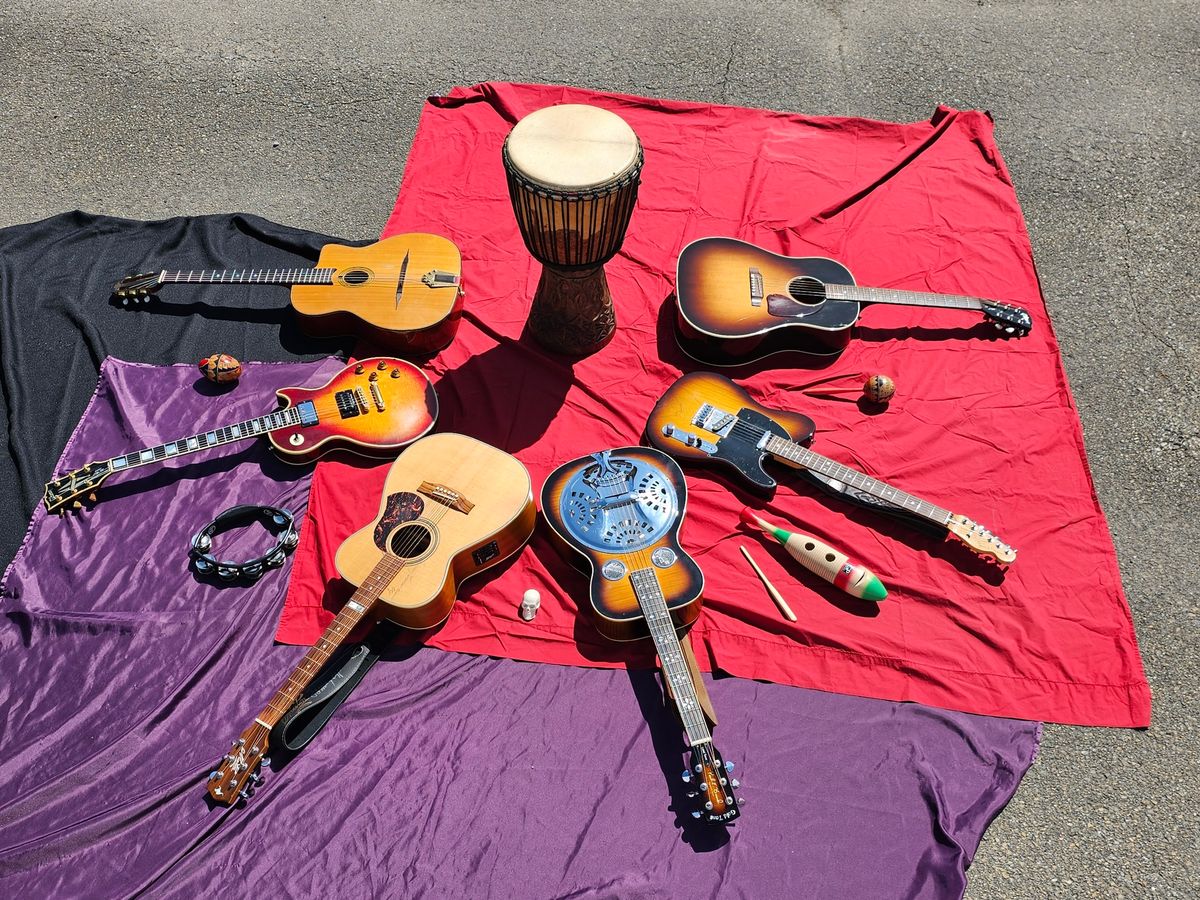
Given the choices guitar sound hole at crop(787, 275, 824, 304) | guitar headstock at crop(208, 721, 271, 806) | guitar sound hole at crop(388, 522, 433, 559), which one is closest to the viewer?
guitar headstock at crop(208, 721, 271, 806)

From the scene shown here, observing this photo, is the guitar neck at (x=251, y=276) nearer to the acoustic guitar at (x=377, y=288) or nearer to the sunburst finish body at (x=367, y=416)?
the acoustic guitar at (x=377, y=288)

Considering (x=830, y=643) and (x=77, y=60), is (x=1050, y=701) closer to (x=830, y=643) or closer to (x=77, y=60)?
(x=830, y=643)

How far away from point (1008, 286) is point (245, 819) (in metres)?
4.77

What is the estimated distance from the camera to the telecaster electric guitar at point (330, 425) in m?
3.91

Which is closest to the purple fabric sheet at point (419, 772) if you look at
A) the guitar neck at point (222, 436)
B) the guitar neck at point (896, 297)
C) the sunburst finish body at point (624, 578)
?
the sunburst finish body at point (624, 578)

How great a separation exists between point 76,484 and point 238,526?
78 centimetres

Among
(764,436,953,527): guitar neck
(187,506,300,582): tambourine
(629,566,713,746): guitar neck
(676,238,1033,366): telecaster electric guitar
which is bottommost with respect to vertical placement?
(187,506,300,582): tambourine

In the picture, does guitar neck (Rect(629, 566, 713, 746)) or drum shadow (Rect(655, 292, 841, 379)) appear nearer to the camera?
guitar neck (Rect(629, 566, 713, 746))

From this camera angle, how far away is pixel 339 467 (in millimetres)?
4098

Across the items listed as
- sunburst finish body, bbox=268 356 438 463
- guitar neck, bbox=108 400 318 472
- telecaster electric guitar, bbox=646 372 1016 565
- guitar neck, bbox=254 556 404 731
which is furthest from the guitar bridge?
telecaster electric guitar, bbox=646 372 1016 565

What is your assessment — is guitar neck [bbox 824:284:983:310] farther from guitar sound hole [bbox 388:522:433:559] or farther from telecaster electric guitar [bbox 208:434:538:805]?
guitar sound hole [bbox 388:522:433:559]

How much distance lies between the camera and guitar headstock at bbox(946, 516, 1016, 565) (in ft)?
12.0

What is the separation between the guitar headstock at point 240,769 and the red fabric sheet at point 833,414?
0.53 metres

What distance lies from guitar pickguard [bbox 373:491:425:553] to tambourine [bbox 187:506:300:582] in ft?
1.83
